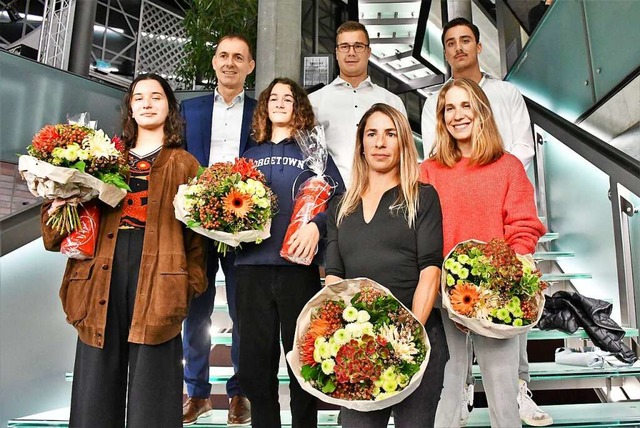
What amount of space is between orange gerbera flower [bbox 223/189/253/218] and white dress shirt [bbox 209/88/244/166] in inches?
28.7

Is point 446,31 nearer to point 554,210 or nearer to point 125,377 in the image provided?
point 554,210

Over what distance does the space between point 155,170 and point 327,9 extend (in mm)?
10390

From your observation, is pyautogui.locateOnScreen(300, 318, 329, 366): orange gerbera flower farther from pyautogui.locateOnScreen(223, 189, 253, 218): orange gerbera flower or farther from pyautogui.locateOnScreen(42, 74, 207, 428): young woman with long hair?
pyautogui.locateOnScreen(42, 74, 207, 428): young woman with long hair

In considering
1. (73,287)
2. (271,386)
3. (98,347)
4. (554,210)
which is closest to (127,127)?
(73,287)

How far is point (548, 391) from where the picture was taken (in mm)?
2943

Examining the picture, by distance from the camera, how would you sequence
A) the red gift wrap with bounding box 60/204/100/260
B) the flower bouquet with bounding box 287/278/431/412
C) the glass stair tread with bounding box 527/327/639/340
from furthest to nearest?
the glass stair tread with bounding box 527/327/639/340 < the red gift wrap with bounding box 60/204/100/260 < the flower bouquet with bounding box 287/278/431/412

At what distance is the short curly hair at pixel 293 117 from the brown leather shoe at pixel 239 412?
1171 millimetres

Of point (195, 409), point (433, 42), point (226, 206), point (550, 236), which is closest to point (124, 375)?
point (195, 409)

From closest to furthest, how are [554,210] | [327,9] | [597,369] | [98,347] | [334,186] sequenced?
1. [98,347]
2. [334,186]
3. [597,369]
4. [554,210]
5. [327,9]

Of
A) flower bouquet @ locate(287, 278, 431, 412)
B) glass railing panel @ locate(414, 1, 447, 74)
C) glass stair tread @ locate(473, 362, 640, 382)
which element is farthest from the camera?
glass railing panel @ locate(414, 1, 447, 74)

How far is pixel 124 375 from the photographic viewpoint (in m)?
1.98

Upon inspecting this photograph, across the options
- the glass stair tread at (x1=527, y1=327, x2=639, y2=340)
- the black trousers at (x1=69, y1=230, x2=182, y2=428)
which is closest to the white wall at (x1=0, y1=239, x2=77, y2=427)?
the black trousers at (x1=69, y1=230, x2=182, y2=428)

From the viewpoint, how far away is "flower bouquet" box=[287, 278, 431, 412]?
1.33 meters

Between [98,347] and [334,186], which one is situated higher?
[334,186]
